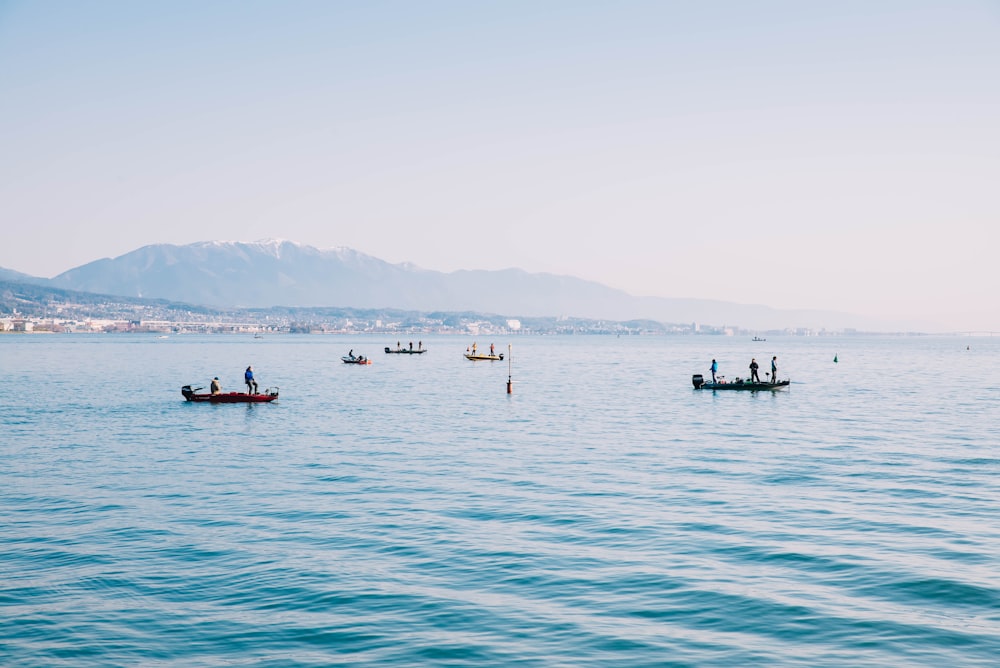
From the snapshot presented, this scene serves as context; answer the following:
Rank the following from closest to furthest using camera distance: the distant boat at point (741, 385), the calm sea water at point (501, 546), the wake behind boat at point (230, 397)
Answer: the calm sea water at point (501, 546) → the wake behind boat at point (230, 397) → the distant boat at point (741, 385)

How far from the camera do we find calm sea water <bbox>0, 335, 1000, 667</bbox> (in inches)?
663

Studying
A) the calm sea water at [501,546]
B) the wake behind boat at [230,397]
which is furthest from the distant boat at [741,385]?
the wake behind boat at [230,397]

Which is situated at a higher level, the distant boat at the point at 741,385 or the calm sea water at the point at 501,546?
the distant boat at the point at 741,385

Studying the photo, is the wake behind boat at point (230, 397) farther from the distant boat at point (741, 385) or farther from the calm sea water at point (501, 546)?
the distant boat at point (741, 385)

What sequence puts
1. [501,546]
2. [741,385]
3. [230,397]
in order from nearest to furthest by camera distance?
[501,546], [230,397], [741,385]

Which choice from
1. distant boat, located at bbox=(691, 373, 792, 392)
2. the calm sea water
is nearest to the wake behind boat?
A: the calm sea water

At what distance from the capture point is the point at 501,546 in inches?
940

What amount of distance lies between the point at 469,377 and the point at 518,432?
6627cm

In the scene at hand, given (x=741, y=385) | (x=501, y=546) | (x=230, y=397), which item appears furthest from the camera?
(x=741, y=385)

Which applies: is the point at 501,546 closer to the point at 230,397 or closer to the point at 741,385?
the point at 230,397

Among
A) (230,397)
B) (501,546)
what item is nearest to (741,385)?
(230,397)

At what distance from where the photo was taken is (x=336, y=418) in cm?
6138

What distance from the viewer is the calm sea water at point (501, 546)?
16844 millimetres

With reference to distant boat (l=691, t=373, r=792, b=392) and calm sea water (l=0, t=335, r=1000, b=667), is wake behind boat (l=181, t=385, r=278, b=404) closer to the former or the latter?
calm sea water (l=0, t=335, r=1000, b=667)
